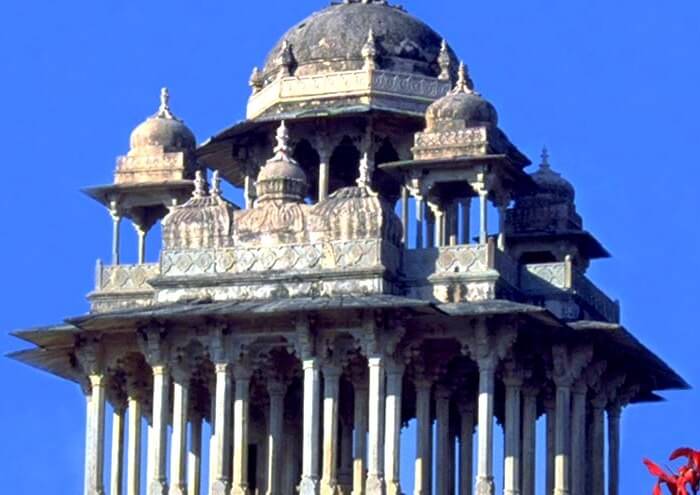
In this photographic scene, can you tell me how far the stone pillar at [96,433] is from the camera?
230 feet

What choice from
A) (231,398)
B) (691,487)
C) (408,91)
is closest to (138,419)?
(231,398)

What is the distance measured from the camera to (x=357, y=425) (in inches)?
2707

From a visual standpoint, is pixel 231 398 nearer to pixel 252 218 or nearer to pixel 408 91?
pixel 252 218

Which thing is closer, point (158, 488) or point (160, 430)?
point (158, 488)

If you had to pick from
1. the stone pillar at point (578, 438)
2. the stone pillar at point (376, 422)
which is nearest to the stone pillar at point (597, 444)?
the stone pillar at point (578, 438)

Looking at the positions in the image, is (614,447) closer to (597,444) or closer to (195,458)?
(597,444)

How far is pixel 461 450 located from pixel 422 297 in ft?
14.4

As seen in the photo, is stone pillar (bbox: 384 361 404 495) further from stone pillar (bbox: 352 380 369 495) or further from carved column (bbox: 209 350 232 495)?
carved column (bbox: 209 350 232 495)

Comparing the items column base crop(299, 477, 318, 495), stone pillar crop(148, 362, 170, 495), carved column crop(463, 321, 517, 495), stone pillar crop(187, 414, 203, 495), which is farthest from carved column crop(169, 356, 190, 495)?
carved column crop(463, 321, 517, 495)

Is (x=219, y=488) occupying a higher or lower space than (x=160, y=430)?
lower

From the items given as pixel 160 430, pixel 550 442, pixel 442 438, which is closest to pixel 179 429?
pixel 160 430

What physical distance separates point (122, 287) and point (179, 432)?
427cm

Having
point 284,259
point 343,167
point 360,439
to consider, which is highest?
point 343,167

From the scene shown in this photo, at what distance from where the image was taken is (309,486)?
66938 millimetres
